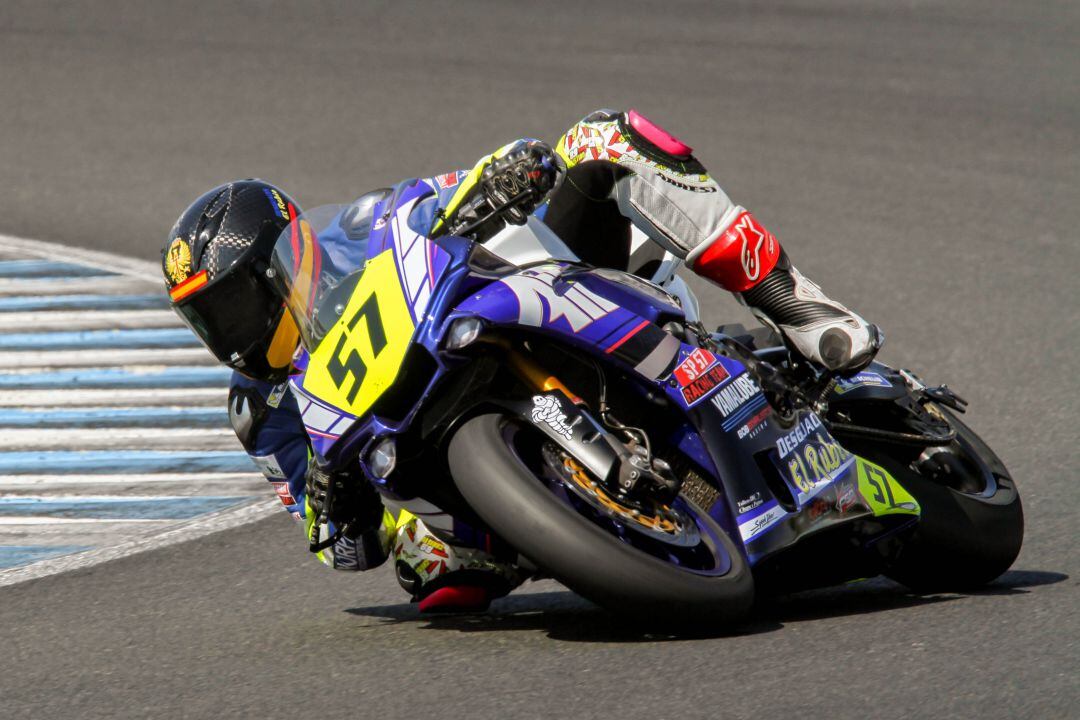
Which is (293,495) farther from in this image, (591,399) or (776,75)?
(776,75)

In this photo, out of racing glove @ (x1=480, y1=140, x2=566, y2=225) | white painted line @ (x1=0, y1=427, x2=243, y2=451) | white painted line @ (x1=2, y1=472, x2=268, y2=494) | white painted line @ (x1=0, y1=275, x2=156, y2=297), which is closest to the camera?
racing glove @ (x1=480, y1=140, x2=566, y2=225)

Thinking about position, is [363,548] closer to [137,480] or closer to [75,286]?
[137,480]

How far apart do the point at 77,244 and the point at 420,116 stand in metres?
3.12

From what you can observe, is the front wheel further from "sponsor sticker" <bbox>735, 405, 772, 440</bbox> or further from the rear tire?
the rear tire

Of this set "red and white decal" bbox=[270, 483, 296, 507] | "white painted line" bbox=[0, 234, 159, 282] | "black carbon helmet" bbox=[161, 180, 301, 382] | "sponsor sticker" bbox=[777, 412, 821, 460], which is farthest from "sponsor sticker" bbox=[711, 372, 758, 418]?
"white painted line" bbox=[0, 234, 159, 282]

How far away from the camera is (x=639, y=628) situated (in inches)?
156

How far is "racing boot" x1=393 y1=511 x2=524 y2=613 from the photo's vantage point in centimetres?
424

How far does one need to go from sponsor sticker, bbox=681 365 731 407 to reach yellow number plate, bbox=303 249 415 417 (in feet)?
2.31

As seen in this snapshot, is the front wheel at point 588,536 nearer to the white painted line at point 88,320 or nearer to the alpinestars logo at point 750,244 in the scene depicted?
the alpinestars logo at point 750,244

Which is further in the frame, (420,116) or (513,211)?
(420,116)

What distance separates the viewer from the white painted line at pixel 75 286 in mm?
8438

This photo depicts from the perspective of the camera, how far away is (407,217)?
157 inches

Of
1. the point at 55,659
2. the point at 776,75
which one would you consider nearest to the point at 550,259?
the point at 55,659

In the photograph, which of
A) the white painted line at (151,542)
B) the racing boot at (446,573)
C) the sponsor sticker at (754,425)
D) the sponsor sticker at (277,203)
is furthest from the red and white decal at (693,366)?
the white painted line at (151,542)
